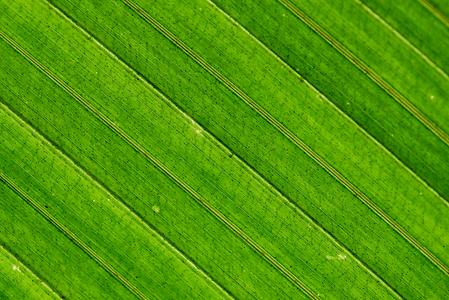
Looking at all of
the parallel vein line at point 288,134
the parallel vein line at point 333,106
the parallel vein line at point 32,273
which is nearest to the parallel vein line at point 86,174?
the parallel vein line at point 32,273

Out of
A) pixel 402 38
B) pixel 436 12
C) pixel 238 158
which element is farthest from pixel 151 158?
pixel 436 12

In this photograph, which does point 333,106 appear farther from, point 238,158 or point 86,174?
point 86,174

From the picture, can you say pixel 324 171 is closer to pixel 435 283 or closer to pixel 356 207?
pixel 356 207

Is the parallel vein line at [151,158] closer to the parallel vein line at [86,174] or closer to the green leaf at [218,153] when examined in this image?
the green leaf at [218,153]

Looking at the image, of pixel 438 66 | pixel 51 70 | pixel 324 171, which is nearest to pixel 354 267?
pixel 324 171

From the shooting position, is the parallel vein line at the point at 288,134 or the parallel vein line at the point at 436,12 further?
the parallel vein line at the point at 436,12

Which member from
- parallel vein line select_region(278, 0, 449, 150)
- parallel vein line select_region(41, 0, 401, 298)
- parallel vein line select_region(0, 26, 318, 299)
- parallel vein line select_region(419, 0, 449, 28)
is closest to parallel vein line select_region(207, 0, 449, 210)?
parallel vein line select_region(41, 0, 401, 298)

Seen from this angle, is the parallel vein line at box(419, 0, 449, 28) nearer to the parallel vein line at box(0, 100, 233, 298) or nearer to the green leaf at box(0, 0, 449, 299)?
the green leaf at box(0, 0, 449, 299)
